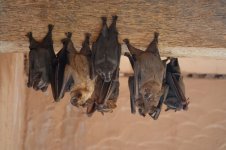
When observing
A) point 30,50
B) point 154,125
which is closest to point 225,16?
point 30,50

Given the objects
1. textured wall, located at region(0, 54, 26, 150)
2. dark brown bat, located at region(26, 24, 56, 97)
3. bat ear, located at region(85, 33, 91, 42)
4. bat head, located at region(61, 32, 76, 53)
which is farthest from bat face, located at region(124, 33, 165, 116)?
textured wall, located at region(0, 54, 26, 150)

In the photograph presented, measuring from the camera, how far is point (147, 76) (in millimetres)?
2975

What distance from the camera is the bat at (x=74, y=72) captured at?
9.56 feet

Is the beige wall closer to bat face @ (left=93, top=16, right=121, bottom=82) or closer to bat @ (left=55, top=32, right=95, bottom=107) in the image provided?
bat @ (left=55, top=32, right=95, bottom=107)

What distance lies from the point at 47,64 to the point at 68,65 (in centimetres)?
13

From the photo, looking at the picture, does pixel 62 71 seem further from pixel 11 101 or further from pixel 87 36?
pixel 11 101

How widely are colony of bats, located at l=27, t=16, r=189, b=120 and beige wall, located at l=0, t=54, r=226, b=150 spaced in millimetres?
1719

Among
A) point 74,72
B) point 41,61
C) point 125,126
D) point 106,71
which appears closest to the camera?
point 106,71

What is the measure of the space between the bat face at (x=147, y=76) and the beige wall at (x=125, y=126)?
175cm

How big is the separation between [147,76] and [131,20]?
347 mm

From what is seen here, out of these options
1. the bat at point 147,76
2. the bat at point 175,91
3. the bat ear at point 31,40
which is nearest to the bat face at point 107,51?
the bat at point 147,76

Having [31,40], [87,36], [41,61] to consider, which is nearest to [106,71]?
[87,36]

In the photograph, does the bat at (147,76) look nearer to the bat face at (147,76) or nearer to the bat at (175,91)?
the bat face at (147,76)

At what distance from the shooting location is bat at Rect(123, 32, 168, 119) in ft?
9.50
